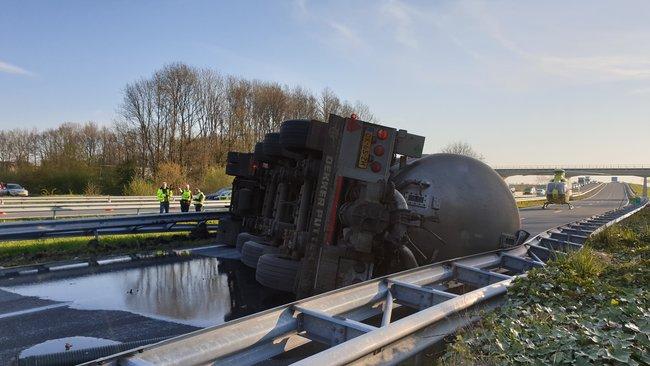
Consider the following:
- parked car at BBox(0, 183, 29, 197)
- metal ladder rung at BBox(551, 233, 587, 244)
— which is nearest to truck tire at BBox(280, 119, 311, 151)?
metal ladder rung at BBox(551, 233, 587, 244)

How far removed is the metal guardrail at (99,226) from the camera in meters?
8.56

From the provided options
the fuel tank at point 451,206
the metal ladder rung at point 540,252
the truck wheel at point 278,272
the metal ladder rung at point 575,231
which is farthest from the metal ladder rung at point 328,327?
the metal ladder rung at point 575,231

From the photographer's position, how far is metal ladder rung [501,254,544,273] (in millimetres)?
5845

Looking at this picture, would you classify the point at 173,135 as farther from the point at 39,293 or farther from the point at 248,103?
the point at 39,293

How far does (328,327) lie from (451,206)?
433cm

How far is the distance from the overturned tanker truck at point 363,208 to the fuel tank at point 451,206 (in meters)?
0.01

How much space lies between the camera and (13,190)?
1725 inches

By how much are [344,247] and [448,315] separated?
8.40 ft

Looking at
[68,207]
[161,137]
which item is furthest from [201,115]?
[68,207]

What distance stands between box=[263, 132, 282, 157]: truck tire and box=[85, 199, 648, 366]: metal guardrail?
3.94 metres

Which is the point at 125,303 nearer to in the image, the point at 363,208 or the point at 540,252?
the point at 363,208

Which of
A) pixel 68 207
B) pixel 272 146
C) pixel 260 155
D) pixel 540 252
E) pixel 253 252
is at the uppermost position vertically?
pixel 272 146

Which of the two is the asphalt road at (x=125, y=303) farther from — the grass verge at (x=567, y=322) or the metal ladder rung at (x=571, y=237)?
the metal ladder rung at (x=571, y=237)

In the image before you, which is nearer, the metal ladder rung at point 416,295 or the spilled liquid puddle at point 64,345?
the metal ladder rung at point 416,295
